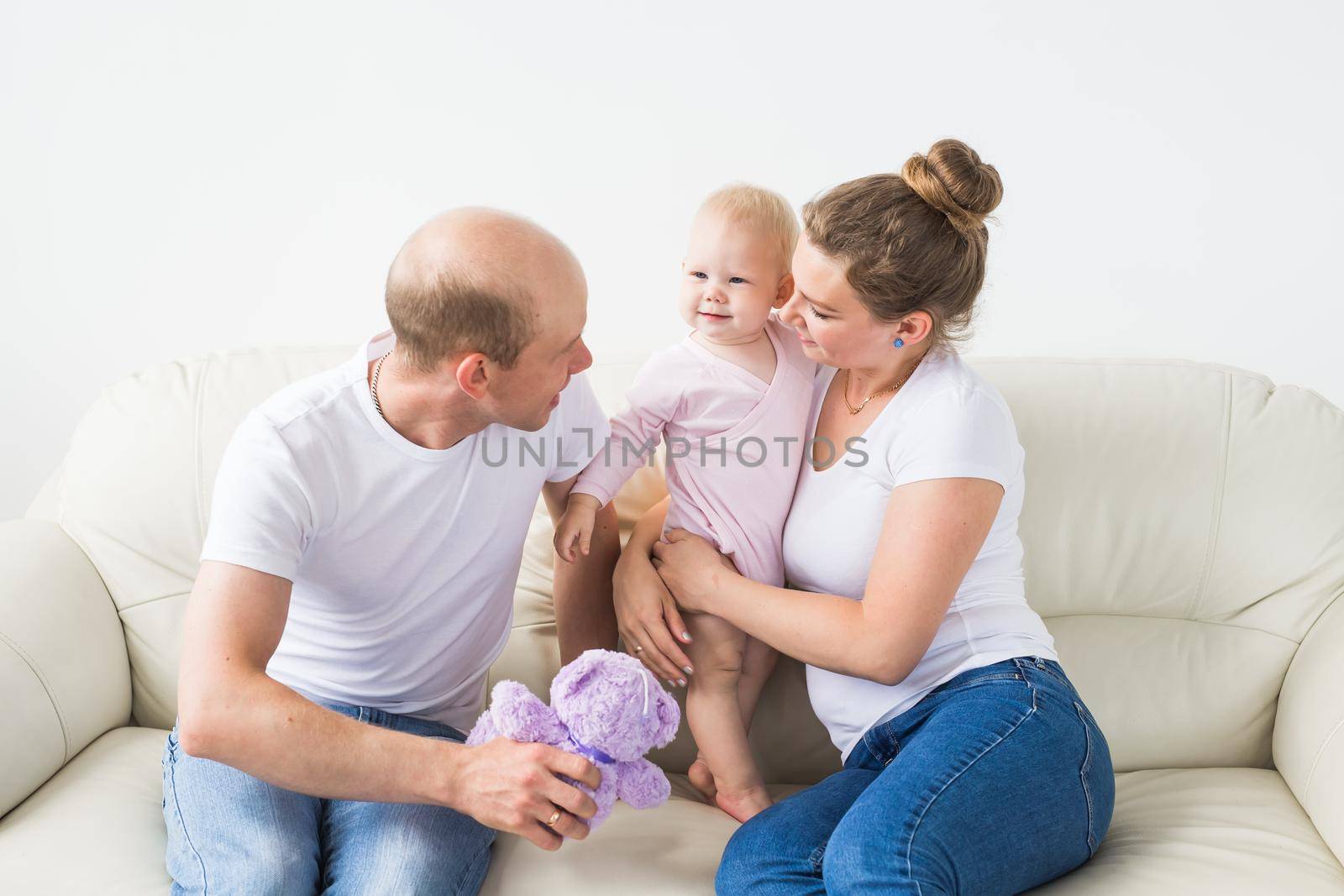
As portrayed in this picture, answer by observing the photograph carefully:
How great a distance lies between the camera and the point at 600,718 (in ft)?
4.30

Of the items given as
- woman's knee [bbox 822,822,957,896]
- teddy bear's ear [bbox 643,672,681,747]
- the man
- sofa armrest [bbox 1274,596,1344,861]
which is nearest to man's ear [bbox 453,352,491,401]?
the man

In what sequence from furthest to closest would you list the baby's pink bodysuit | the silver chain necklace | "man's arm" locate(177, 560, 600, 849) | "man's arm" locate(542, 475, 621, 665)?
"man's arm" locate(542, 475, 621, 665), the baby's pink bodysuit, the silver chain necklace, "man's arm" locate(177, 560, 600, 849)

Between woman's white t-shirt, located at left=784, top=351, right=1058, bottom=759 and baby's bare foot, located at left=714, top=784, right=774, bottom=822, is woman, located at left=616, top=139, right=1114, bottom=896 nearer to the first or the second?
woman's white t-shirt, located at left=784, top=351, right=1058, bottom=759

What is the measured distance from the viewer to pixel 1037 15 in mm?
2273

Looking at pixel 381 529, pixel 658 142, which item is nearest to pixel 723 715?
pixel 381 529

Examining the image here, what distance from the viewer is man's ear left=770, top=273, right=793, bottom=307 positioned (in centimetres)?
172

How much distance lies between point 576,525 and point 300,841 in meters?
0.59

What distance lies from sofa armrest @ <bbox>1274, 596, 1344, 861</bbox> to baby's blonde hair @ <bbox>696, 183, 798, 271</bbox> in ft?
3.59

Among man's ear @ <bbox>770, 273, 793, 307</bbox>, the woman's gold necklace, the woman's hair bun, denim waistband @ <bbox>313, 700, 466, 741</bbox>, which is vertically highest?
the woman's hair bun

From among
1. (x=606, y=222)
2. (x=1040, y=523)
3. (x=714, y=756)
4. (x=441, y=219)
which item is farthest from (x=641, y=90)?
(x=714, y=756)

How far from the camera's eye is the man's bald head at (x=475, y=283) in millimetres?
1339

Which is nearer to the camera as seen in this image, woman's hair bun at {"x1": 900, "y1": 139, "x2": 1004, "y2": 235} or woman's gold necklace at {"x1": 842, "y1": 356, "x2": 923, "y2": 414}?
woman's hair bun at {"x1": 900, "y1": 139, "x2": 1004, "y2": 235}

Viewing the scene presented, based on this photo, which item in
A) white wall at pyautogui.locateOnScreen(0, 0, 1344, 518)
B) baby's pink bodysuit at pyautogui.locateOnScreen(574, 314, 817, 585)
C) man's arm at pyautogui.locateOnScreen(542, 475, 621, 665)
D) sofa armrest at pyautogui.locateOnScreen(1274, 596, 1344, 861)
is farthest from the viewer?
white wall at pyautogui.locateOnScreen(0, 0, 1344, 518)

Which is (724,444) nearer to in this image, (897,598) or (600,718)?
(897,598)
